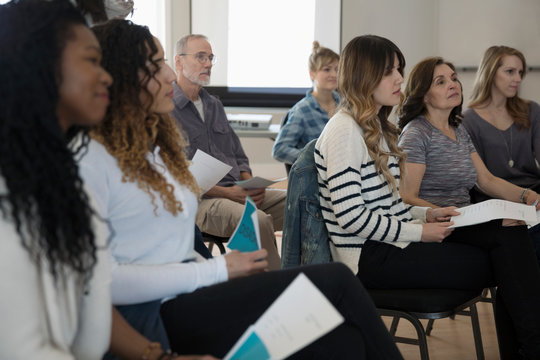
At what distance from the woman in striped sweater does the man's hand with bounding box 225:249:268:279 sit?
45cm

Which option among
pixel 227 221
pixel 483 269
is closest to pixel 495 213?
pixel 483 269

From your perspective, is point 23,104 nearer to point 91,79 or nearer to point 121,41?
point 91,79

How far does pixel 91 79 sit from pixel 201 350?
59 cm

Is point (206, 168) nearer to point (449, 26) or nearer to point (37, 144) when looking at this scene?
point (37, 144)

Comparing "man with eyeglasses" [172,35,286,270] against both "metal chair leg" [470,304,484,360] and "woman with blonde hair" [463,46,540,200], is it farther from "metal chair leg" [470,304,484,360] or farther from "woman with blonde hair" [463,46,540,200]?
"woman with blonde hair" [463,46,540,200]

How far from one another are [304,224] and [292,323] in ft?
2.61

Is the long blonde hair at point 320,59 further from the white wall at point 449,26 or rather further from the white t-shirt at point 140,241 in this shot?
the white t-shirt at point 140,241

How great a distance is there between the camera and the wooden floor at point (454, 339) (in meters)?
2.31

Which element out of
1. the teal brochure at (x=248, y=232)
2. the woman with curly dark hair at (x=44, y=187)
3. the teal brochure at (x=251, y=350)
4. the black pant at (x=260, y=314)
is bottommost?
the black pant at (x=260, y=314)

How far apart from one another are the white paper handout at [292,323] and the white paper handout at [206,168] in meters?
1.03

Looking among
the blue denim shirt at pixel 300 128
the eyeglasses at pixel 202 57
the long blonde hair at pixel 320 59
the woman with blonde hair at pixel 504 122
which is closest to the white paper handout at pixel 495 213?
the woman with blonde hair at pixel 504 122

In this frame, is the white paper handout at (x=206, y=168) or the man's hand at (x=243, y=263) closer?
the man's hand at (x=243, y=263)

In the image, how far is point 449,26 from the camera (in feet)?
18.6

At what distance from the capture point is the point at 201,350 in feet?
4.01
